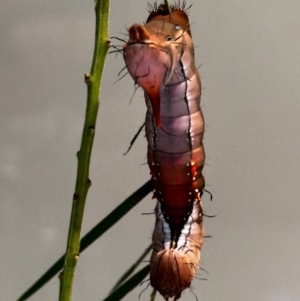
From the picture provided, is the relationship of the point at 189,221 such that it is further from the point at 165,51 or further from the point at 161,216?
the point at 165,51

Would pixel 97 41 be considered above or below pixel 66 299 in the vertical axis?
above

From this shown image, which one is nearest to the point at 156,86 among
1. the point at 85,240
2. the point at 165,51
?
the point at 165,51

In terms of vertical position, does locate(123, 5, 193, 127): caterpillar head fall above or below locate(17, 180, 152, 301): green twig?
above

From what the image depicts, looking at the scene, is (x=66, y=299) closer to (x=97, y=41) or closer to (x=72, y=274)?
(x=72, y=274)

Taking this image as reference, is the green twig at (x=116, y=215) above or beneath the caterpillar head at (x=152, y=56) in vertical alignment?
beneath
